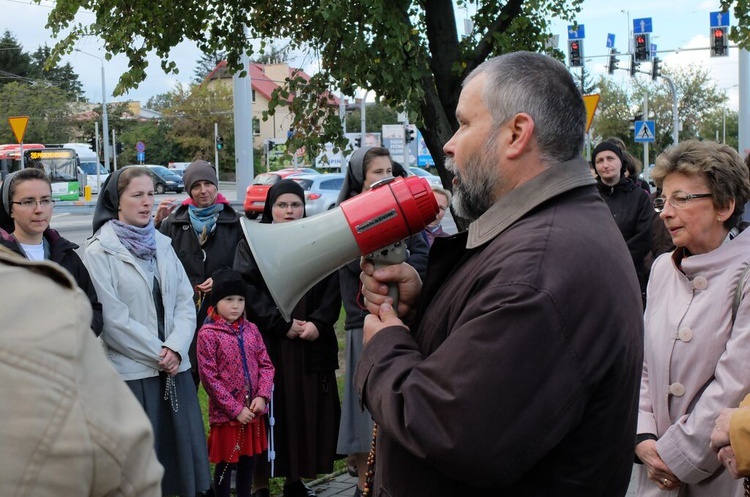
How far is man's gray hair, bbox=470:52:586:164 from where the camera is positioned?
2.07m

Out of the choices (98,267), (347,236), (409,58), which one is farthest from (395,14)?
(347,236)

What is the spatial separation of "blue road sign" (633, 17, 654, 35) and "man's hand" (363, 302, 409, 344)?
2835 cm

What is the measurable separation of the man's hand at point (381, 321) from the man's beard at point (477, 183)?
32 cm

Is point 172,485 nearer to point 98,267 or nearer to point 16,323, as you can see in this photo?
point 98,267

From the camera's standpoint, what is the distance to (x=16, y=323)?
104 centimetres

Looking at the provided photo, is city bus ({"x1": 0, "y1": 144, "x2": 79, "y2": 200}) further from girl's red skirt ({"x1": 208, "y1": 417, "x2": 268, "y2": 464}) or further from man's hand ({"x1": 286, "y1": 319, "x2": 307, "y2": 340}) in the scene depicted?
girl's red skirt ({"x1": 208, "y1": 417, "x2": 268, "y2": 464})

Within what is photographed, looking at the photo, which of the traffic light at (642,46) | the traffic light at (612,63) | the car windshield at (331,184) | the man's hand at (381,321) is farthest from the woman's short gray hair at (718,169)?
the traffic light at (612,63)

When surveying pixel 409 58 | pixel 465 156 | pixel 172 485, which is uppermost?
pixel 409 58

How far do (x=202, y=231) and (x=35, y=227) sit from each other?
1426 millimetres

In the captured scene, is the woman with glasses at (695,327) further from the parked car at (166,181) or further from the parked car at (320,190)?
the parked car at (166,181)

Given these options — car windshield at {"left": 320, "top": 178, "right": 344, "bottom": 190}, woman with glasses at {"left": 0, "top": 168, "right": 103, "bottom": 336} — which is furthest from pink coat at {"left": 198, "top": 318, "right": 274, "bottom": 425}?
car windshield at {"left": 320, "top": 178, "right": 344, "bottom": 190}

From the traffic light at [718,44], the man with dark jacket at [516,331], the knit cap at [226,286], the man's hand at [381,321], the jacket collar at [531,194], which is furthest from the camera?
the traffic light at [718,44]

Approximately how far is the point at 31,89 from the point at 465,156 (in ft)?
210

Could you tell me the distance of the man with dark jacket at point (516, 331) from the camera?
5.93 ft
